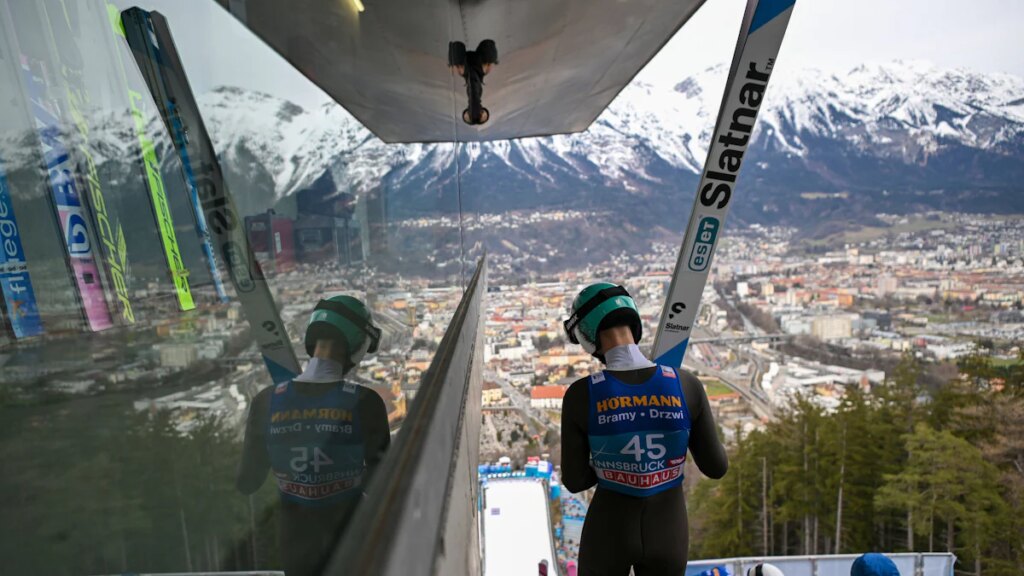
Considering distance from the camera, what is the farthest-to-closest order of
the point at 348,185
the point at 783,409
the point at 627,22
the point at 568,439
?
the point at 783,409, the point at 627,22, the point at 568,439, the point at 348,185

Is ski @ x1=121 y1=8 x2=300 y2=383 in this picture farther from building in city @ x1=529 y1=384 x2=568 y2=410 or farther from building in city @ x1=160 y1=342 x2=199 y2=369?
building in city @ x1=529 y1=384 x2=568 y2=410

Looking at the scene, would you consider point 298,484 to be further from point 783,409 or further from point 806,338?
point 806,338

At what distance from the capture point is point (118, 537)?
0.87 ft

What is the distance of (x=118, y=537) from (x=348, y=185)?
2.30ft

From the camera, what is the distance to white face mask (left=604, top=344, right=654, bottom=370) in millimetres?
1989

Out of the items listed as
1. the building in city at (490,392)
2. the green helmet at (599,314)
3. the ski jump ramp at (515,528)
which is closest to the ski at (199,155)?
the green helmet at (599,314)

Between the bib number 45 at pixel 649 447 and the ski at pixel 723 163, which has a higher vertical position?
the ski at pixel 723 163

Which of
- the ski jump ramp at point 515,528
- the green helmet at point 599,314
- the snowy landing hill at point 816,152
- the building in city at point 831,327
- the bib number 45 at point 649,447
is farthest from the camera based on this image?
the snowy landing hill at point 816,152

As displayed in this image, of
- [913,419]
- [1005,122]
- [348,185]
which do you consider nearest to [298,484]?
[348,185]

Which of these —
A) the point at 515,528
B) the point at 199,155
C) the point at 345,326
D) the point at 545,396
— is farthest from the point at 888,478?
the point at 199,155

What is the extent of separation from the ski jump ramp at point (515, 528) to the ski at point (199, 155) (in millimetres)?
8206

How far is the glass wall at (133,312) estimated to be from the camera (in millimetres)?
266

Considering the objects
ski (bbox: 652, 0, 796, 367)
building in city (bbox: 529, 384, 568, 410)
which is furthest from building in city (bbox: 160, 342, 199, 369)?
building in city (bbox: 529, 384, 568, 410)

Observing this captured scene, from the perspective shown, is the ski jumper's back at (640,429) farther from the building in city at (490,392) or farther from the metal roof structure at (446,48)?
the building in city at (490,392)
